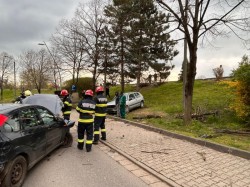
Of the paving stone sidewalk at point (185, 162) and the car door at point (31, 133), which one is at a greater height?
the car door at point (31, 133)

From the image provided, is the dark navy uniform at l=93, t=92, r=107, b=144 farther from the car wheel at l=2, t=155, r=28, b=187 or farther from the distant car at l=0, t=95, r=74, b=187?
the car wheel at l=2, t=155, r=28, b=187

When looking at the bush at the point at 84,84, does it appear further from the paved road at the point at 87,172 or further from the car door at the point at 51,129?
the paved road at the point at 87,172

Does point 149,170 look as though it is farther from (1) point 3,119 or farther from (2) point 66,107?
(2) point 66,107

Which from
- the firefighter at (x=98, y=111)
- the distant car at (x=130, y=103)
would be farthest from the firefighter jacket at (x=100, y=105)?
the distant car at (x=130, y=103)

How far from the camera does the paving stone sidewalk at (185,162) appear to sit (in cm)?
557

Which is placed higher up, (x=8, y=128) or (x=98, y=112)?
(x=8, y=128)

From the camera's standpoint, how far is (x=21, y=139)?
5258 millimetres

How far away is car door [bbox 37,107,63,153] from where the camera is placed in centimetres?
687

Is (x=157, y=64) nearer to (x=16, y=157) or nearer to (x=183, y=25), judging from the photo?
(x=183, y=25)

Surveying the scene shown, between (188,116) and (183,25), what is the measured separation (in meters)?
4.30

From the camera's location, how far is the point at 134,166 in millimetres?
6754

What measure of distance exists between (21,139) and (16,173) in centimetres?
63

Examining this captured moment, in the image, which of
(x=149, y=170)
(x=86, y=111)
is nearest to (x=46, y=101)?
(x=86, y=111)

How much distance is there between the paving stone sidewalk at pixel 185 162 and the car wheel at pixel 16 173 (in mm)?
2806
